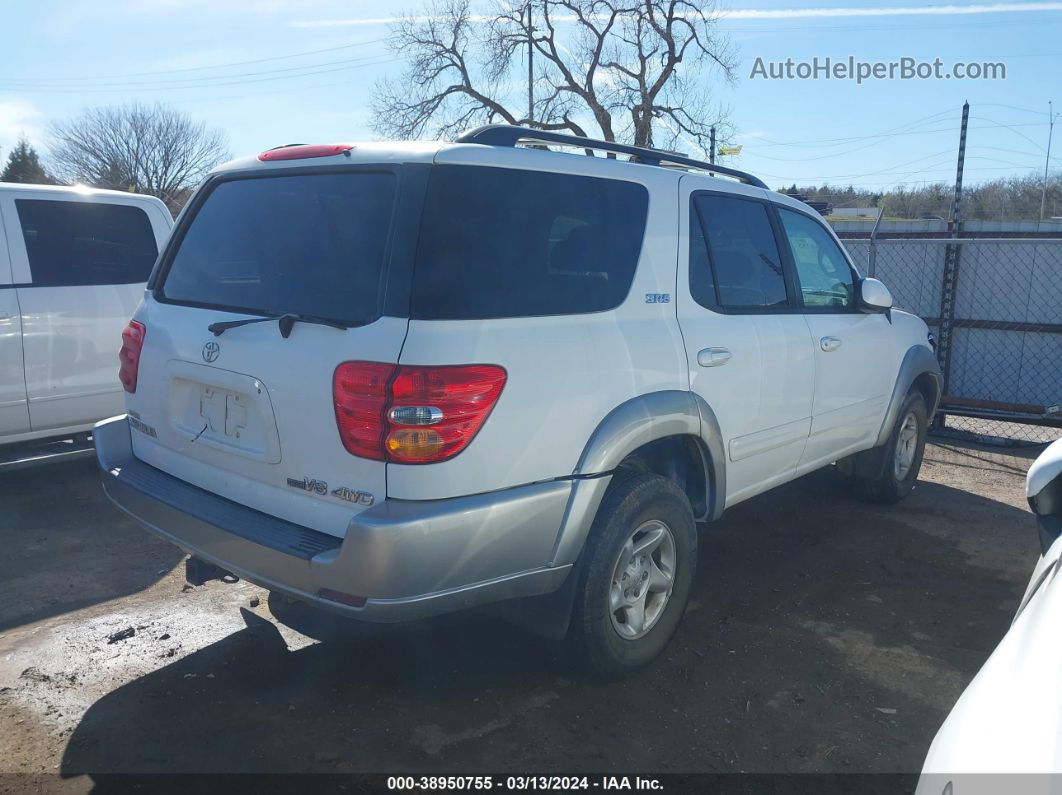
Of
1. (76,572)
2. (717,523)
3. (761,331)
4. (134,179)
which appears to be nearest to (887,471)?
(717,523)

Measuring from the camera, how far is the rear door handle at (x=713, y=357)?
3.69 metres

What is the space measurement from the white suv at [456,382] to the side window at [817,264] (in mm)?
663

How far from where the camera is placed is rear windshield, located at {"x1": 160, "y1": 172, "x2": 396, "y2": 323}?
9.55ft

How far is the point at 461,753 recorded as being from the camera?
3055 millimetres

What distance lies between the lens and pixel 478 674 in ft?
11.9

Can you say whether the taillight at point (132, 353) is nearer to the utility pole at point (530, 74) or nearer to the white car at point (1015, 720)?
the white car at point (1015, 720)

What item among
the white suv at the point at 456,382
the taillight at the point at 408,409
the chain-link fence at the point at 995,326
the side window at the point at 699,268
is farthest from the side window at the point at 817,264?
the chain-link fence at the point at 995,326

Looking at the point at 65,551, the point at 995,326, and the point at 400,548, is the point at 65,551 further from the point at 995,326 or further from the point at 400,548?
the point at 995,326

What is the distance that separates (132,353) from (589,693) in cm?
235

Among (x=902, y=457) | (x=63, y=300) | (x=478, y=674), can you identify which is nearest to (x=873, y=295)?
(x=902, y=457)

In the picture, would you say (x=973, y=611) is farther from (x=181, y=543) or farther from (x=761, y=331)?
(x=181, y=543)

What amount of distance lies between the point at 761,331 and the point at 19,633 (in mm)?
3700

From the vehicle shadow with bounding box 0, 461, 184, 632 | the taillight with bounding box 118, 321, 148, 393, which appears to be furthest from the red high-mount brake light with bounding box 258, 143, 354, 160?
the vehicle shadow with bounding box 0, 461, 184, 632

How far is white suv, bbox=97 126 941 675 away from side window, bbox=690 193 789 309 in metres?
0.02
